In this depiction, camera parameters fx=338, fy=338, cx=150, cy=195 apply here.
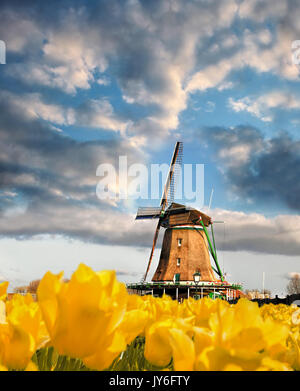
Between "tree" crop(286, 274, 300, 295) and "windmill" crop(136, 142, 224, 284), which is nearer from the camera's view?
"windmill" crop(136, 142, 224, 284)

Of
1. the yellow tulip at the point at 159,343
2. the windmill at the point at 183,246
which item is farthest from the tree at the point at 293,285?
the yellow tulip at the point at 159,343

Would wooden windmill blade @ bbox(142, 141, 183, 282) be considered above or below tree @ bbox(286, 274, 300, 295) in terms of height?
above

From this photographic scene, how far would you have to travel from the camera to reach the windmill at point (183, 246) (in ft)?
119

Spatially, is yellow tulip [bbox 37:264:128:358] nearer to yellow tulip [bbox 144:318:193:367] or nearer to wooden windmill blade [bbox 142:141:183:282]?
yellow tulip [bbox 144:318:193:367]

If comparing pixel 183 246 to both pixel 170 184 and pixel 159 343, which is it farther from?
pixel 159 343

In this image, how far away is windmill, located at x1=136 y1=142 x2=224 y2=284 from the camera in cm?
3619

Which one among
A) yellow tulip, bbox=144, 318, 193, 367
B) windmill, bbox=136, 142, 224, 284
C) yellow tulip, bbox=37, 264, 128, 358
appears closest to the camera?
yellow tulip, bbox=37, 264, 128, 358

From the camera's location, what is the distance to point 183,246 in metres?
36.5

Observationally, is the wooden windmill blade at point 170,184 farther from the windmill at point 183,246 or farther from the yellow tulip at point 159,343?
the yellow tulip at point 159,343

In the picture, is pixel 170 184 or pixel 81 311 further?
pixel 170 184

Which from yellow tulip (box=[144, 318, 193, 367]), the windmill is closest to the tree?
the windmill

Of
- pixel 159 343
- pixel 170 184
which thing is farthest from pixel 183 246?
pixel 159 343

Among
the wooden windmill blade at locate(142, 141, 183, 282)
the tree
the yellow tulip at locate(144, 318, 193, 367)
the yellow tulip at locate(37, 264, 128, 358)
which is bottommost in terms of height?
the tree
